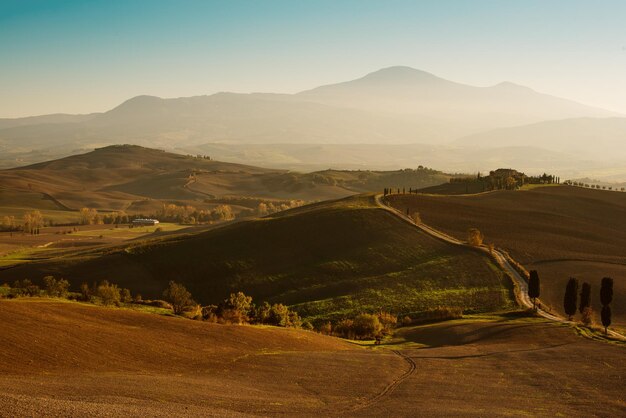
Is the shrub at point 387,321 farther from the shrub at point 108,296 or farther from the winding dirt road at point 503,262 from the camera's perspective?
the shrub at point 108,296

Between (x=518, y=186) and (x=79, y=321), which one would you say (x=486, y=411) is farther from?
(x=518, y=186)

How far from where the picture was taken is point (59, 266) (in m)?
96.8

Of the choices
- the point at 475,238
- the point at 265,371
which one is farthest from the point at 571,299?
the point at 265,371

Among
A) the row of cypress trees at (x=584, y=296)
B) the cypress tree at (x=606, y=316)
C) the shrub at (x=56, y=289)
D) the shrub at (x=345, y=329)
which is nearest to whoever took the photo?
the cypress tree at (x=606, y=316)

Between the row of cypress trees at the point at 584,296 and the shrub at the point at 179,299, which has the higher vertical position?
the row of cypress trees at the point at 584,296

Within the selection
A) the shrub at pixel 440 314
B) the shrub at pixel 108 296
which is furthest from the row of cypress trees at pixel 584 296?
the shrub at pixel 108 296

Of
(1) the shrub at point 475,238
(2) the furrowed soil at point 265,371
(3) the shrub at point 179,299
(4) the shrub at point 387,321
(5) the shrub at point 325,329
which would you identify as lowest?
(5) the shrub at point 325,329

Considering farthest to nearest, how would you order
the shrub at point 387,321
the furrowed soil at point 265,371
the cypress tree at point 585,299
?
the shrub at point 387,321 < the cypress tree at point 585,299 < the furrowed soil at point 265,371

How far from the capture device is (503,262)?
8744cm

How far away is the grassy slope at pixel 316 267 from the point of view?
78.0 meters

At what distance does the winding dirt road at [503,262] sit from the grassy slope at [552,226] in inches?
86.5

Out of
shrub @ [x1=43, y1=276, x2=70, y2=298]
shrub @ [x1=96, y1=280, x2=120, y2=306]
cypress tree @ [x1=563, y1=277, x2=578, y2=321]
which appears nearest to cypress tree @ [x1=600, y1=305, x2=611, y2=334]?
cypress tree @ [x1=563, y1=277, x2=578, y2=321]

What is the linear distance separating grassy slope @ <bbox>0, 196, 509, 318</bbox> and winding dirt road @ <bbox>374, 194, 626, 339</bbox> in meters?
1.60

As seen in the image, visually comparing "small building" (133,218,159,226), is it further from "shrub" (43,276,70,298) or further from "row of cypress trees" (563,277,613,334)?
"row of cypress trees" (563,277,613,334)
